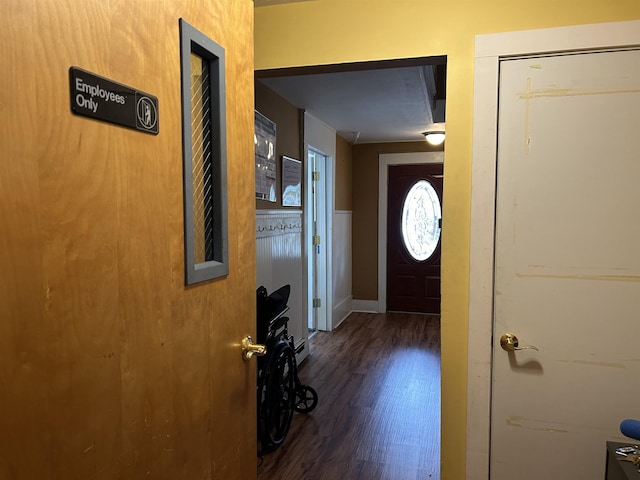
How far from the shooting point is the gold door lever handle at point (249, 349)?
1337 millimetres

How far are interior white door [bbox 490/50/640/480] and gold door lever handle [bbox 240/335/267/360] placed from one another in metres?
0.84

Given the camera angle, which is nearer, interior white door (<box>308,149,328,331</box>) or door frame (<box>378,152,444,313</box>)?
interior white door (<box>308,149,328,331</box>)

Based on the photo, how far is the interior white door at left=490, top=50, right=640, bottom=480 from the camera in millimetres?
1458

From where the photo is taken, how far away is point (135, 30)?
33.6 inches

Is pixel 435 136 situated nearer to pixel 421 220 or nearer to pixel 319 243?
pixel 421 220

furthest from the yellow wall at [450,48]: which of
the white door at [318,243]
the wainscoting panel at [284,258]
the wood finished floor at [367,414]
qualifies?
the white door at [318,243]

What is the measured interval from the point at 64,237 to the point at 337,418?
2705mm

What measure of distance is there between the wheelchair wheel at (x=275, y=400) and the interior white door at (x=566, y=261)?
136 centimetres

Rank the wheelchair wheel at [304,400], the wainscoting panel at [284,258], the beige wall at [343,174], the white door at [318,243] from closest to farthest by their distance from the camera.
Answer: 1. the wheelchair wheel at [304,400]
2. the wainscoting panel at [284,258]
3. the white door at [318,243]
4. the beige wall at [343,174]

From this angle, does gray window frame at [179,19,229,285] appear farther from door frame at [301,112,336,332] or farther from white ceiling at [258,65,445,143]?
door frame at [301,112,336,332]

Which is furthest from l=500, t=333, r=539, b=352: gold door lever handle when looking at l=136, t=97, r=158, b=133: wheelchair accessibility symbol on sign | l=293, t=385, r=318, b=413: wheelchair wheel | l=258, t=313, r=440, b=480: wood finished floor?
l=293, t=385, r=318, b=413: wheelchair wheel

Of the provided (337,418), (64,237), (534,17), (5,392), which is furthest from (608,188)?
(337,418)

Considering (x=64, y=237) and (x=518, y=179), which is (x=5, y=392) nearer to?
(x=64, y=237)

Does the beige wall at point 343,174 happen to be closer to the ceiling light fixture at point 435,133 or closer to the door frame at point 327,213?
the door frame at point 327,213
